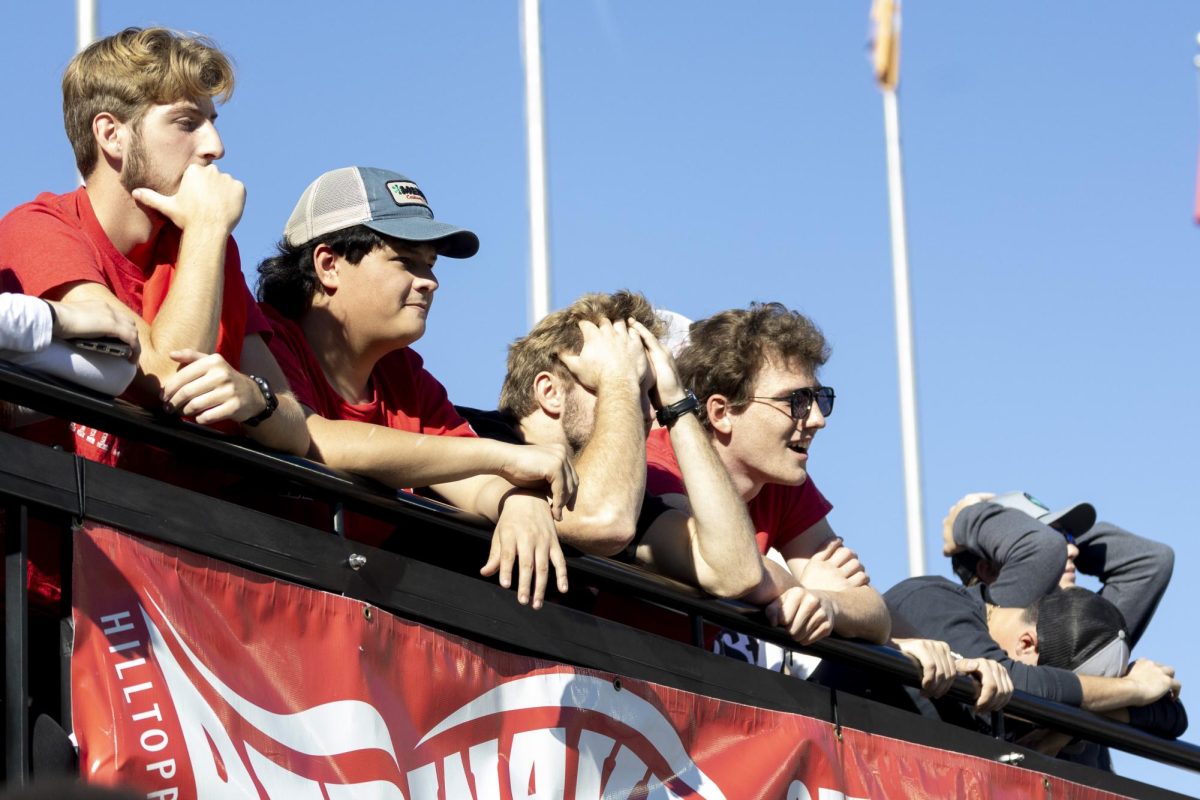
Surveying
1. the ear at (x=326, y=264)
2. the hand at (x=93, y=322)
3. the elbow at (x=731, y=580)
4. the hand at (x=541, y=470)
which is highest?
the ear at (x=326, y=264)

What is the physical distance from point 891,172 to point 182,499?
10.8 meters

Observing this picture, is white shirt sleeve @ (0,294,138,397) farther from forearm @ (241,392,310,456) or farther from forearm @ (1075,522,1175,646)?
forearm @ (1075,522,1175,646)

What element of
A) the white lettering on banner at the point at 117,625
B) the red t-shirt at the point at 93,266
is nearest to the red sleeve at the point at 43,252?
the red t-shirt at the point at 93,266

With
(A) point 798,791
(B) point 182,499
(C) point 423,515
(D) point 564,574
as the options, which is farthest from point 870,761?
(B) point 182,499

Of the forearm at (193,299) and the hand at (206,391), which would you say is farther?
the forearm at (193,299)

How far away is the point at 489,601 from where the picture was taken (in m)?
3.62

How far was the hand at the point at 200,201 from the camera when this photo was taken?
3.46 metres

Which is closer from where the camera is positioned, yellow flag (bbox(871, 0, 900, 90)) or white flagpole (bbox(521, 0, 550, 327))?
white flagpole (bbox(521, 0, 550, 327))

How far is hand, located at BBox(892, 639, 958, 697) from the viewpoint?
14.7 ft

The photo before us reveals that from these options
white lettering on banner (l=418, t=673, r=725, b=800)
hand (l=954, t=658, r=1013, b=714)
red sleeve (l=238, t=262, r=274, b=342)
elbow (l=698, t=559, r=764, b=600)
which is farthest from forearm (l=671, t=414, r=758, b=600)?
red sleeve (l=238, t=262, r=274, b=342)

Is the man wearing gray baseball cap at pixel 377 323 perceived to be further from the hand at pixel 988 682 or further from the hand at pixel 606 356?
the hand at pixel 988 682

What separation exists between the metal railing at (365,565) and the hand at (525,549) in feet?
0.18

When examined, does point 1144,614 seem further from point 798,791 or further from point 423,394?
point 423,394

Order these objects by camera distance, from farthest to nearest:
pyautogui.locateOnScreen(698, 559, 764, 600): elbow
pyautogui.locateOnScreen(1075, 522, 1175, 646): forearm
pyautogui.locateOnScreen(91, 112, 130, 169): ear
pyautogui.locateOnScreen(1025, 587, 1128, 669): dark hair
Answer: pyautogui.locateOnScreen(1075, 522, 1175, 646): forearm
pyautogui.locateOnScreen(1025, 587, 1128, 669): dark hair
pyautogui.locateOnScreen(698, 559, 764, 600): elbow
pyautogui.locateOnScreen(91, 112, 130, 169): ear
